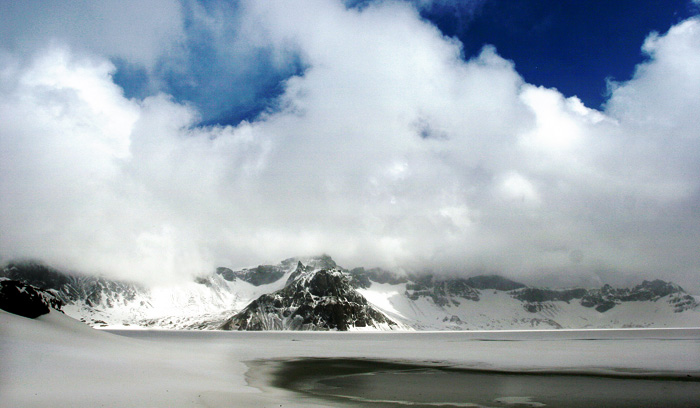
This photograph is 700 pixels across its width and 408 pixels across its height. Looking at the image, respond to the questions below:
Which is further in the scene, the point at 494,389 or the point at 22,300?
the point at 22,300

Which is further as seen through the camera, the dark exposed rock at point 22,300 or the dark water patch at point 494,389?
the dark exposed rock at point 22,300

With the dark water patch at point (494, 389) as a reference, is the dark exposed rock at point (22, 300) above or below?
above

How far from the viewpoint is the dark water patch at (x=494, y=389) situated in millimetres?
27422

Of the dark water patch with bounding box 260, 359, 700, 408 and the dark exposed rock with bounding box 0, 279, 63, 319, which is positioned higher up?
the dark exposed rock with bounding box 0, 279, 63, 319

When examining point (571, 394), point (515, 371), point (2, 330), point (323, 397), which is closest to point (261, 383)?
point (323, 397)

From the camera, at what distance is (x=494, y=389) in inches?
1335

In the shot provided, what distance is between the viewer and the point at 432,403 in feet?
89.0

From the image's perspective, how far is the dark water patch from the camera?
27422 mm

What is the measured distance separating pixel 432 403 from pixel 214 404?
41.1 feet

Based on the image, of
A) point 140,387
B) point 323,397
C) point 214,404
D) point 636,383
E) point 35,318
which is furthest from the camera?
point 35,318

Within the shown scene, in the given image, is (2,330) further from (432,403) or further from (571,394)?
(571,394)

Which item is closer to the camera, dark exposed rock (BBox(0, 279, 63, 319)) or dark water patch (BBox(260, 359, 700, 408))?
dark water patch (BBox(260, 359, 700, 408))

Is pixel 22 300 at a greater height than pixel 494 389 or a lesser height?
greater

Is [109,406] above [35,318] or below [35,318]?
below
